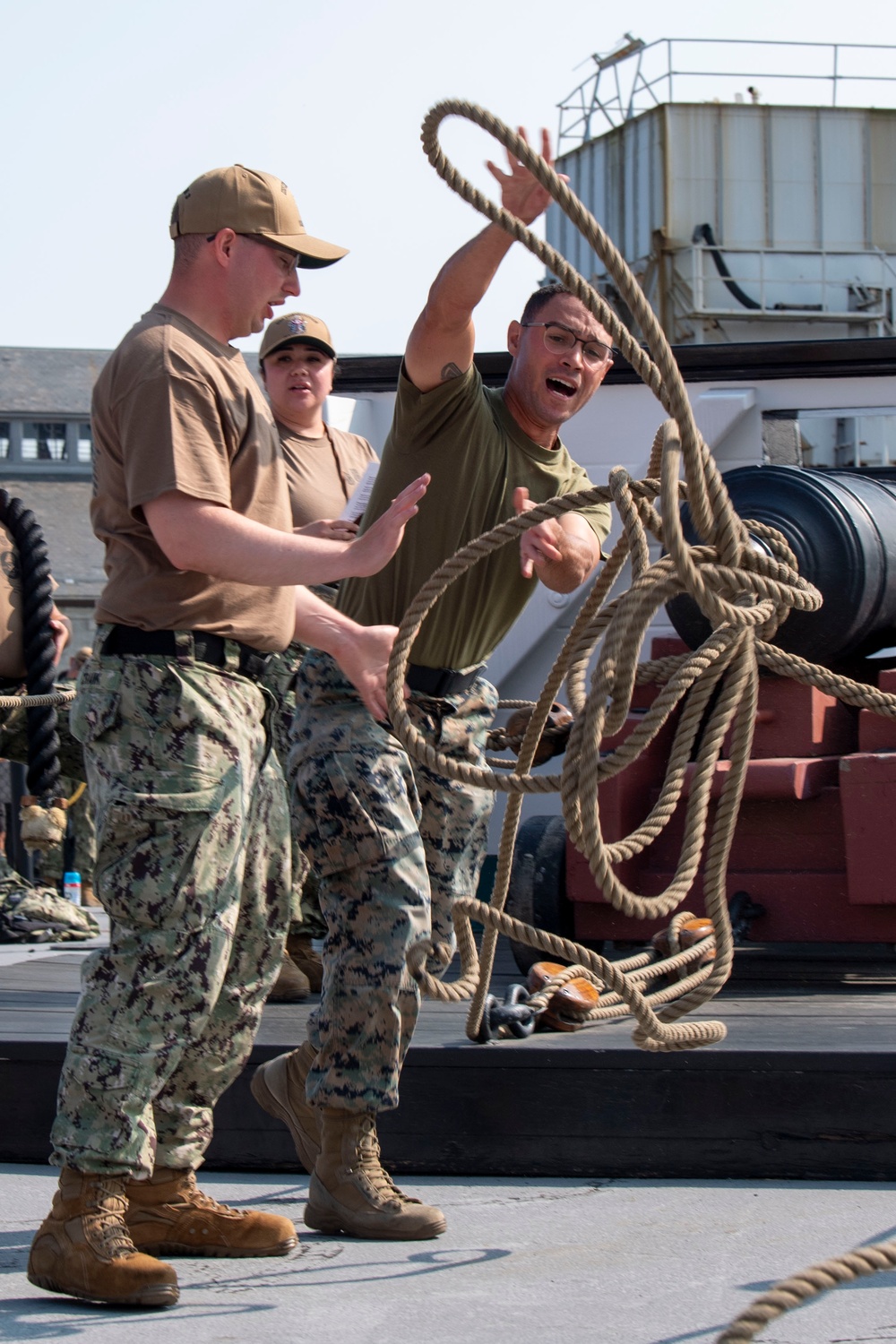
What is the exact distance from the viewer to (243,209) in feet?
8.59

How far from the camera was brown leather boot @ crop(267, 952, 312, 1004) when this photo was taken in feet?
13.8

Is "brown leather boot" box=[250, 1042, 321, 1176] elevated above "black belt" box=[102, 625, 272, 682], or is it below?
below

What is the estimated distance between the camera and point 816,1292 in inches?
71.9

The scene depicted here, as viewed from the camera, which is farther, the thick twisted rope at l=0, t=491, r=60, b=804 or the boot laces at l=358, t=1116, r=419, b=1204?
the thick twisted rope at l=0, t=491, r=60, b=804

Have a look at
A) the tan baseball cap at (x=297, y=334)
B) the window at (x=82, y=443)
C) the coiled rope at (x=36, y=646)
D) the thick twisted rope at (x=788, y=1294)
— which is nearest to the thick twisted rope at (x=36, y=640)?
the coiled rope at (x=36, y=646)

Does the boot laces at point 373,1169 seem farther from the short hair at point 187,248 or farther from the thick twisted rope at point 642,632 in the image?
the short hair at point 187,248

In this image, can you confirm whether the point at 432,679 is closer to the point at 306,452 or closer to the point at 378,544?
the point at 378,544

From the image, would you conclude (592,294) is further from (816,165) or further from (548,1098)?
(816,165)

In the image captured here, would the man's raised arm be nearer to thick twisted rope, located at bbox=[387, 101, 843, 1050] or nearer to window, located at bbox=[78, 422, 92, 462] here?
thick twisted rope, located at bbox=[387, 101, 843, 1050]

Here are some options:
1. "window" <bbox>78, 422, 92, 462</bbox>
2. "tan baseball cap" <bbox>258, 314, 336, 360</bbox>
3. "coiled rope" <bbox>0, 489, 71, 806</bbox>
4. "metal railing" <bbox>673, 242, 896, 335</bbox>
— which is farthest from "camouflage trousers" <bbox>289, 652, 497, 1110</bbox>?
"window" <bbox>78, 422, 92, 462</bbox>

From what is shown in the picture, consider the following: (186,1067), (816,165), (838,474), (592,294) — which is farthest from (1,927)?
(816,165)

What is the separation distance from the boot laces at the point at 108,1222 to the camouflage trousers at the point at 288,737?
5.28ft

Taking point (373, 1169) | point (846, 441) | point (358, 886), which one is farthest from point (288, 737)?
point (846, 441)

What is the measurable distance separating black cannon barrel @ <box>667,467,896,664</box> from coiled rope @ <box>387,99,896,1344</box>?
1745mm
